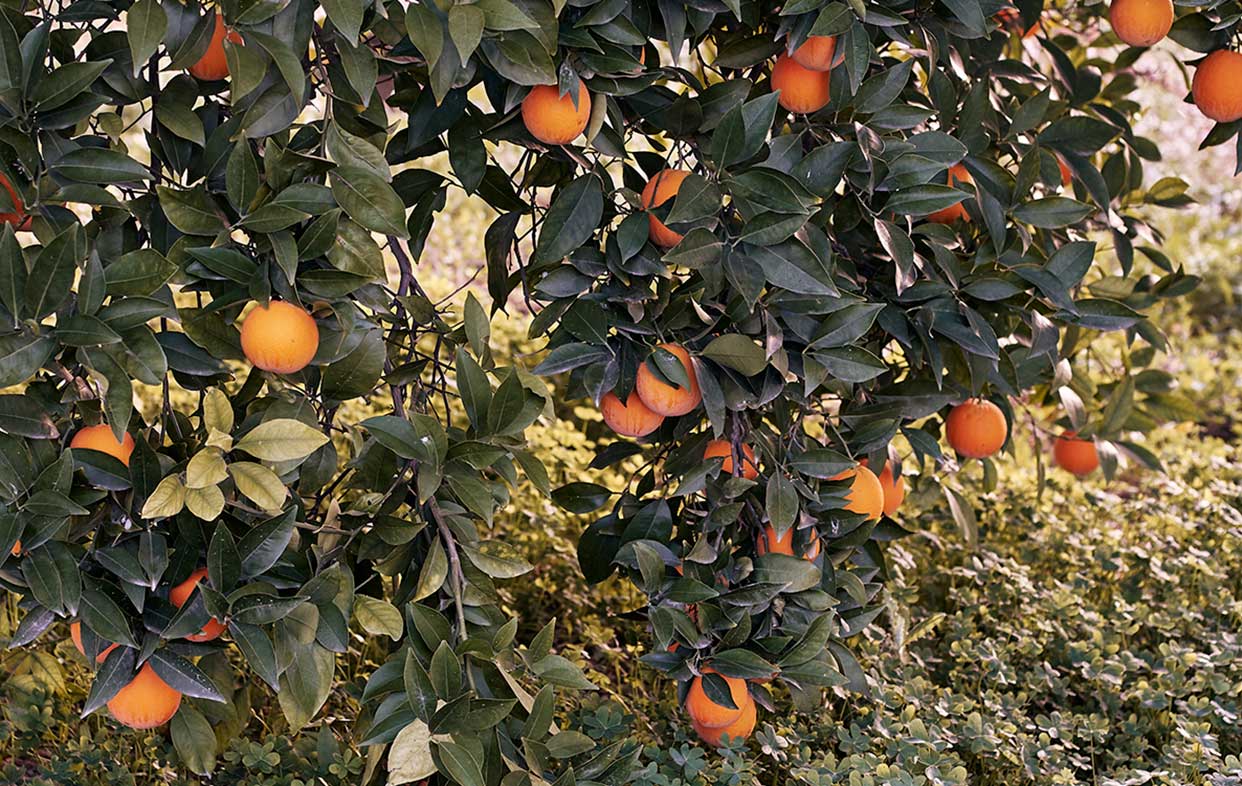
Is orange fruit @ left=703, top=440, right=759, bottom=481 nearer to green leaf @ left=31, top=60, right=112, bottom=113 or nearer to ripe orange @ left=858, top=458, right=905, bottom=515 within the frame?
ripe orange @ left=858, top=458, right=905, bottom=515

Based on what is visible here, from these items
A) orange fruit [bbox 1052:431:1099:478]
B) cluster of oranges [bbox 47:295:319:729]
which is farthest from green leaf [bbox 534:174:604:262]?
orange fruit [bbox 1052:431:1099:478]

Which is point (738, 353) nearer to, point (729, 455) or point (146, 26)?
point (729, 455)

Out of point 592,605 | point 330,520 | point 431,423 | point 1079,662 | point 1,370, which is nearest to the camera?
point 1,370

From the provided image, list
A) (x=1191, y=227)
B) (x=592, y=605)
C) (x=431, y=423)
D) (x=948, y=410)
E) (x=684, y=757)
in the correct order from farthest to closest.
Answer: (x=1191, y=227) → (x=592, y=605) → (x=948, y=410) → (x=684, y=757) → (x=431, y=423)

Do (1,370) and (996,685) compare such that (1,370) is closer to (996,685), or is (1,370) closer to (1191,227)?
(996,685)

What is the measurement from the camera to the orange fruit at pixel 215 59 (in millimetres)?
1145

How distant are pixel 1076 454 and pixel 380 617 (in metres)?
1.32

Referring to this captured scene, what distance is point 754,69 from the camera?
1351 mm

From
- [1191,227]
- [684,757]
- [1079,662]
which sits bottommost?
[1191,227]

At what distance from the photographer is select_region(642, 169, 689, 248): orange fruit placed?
1.26 meters

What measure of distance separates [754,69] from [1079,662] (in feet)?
3.61

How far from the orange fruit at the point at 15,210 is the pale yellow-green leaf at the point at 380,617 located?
1.58 feet

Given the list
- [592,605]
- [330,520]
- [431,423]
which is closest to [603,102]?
[431,423]

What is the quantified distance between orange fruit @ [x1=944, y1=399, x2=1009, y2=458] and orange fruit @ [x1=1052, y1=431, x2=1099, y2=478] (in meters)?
0.47
